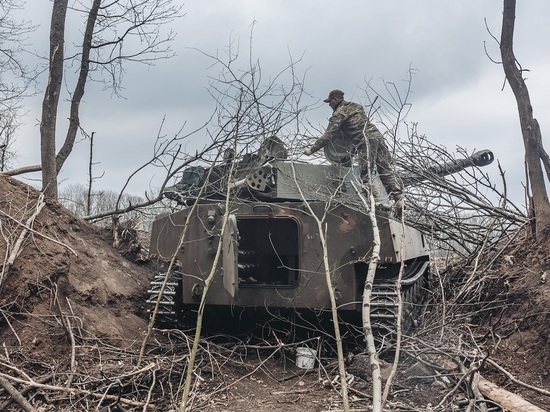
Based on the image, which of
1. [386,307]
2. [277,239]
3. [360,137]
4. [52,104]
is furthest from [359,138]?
[52,104]

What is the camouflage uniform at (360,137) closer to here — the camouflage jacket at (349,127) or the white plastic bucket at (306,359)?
the camouflage jacket at (349,127)

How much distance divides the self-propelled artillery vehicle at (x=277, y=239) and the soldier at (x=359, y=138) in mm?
176

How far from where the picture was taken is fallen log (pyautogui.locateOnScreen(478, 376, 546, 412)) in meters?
4.71

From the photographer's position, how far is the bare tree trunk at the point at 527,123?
8438 millimetres

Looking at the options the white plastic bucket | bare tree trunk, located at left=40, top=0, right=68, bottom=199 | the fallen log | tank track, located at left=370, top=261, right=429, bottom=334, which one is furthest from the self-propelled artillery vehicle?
bare tree trunk, located at left=40, top=0, right=68, bottom=199

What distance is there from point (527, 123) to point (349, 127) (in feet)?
8.43

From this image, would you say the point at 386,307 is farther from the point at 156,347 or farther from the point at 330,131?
the point at 330,131

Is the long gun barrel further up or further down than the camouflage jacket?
further down

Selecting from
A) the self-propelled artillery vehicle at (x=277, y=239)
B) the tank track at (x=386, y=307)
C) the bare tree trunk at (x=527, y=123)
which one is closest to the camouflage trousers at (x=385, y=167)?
the self-propelled artillery vehicle at (x=277, y=239)

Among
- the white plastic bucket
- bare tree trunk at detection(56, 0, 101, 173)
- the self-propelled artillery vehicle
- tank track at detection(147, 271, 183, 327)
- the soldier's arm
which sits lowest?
the white plastic bucket

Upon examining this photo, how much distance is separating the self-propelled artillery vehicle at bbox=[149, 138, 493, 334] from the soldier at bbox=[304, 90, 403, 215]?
0.18m

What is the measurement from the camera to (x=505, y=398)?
494 centimetres

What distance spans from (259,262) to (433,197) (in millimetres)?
3009

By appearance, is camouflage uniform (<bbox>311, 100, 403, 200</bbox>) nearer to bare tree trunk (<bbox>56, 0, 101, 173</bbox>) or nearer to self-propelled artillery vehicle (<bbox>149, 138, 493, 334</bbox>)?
self-propelled artillery vehicle (<bbox>149, 138, 493, 334</bbox>)
